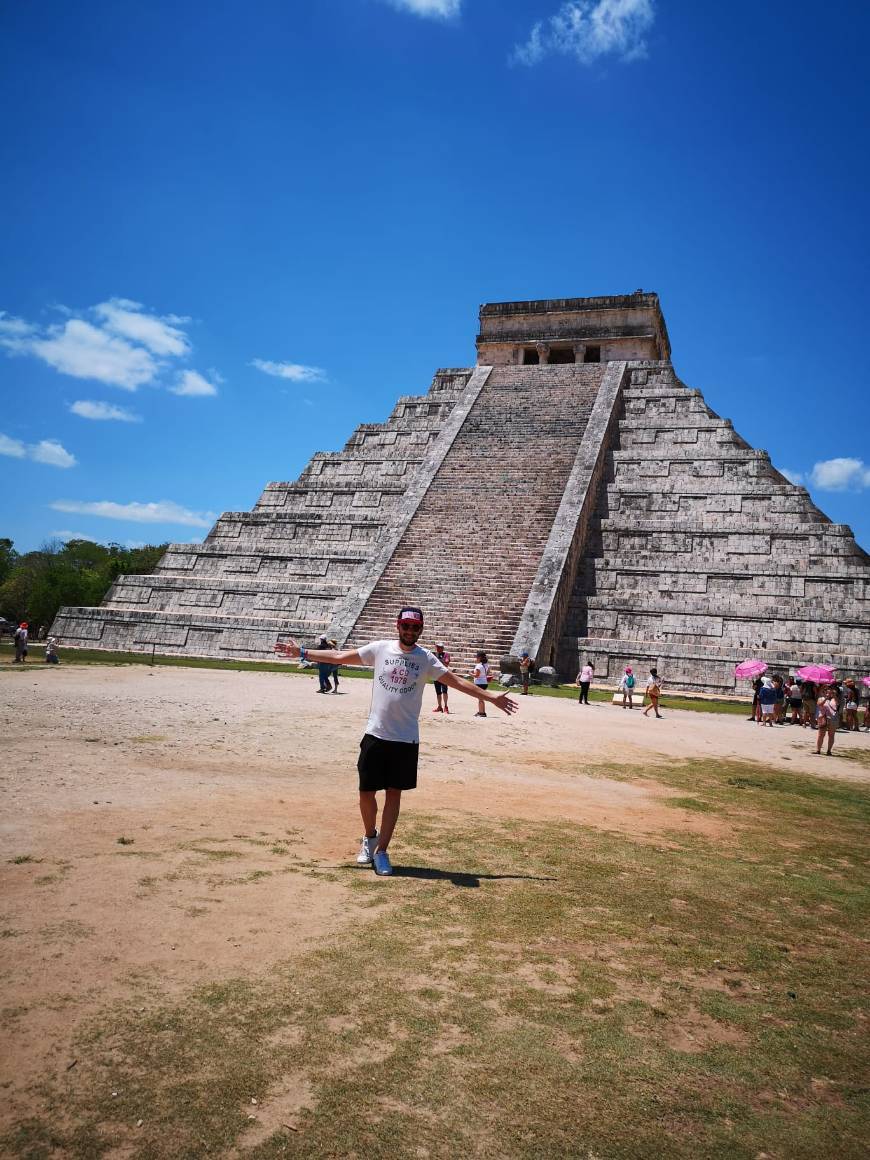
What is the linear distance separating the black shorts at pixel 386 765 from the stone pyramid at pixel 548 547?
14.9m

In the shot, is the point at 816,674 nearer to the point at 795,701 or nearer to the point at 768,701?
the point at 795,701

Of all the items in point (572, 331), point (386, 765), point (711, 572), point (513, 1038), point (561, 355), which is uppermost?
point (572, 331)

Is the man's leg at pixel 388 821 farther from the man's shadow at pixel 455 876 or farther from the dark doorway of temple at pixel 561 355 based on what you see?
the dark doorway of temple at pixel 561 355

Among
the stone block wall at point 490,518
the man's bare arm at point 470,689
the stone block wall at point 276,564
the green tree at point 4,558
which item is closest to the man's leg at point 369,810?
the man's bare arm at point 470,689

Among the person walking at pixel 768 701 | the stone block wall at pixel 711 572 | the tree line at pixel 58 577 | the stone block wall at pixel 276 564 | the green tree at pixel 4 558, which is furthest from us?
the green tree at pixel 4 558

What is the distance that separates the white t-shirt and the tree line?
2984cm

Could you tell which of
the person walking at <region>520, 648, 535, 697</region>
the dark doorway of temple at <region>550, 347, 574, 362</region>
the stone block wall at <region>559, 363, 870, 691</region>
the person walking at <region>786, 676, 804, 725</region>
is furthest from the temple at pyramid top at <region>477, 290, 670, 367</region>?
the person walking at <region>786, 676, 804, 725</region>

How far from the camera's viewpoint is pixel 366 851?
4988 millimetres

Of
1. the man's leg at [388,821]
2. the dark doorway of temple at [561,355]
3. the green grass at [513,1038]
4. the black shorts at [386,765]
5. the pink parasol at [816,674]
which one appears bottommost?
the green grass at [513,1038]

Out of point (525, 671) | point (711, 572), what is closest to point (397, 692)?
point (525, 671)

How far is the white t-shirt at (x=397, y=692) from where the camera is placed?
516 centimetres

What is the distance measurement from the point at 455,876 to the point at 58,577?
44.5 m

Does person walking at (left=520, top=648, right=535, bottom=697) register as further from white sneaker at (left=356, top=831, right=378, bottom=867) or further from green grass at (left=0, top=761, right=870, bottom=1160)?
green grass at (left=0, top=761, right=870, bottom=1160)

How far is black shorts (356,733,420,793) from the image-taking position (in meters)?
5.11
